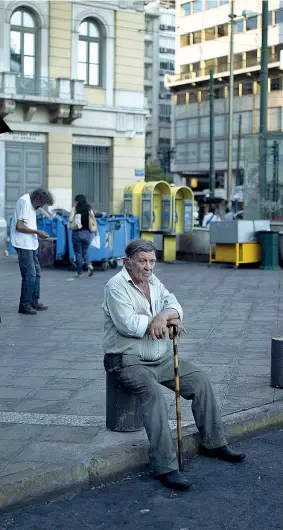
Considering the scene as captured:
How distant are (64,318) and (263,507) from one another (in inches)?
280

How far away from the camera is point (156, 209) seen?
2241cm

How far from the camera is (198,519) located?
4.81 m

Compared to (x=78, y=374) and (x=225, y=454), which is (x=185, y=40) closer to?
→ (x=78, y=374)

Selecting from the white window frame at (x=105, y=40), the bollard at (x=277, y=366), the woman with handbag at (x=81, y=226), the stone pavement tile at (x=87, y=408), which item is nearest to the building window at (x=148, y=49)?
the white window frame at (x=105, y=40)

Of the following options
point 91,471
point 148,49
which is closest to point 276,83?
point 148,49

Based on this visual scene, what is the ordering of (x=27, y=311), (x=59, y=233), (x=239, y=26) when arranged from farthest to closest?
(x=239, y=26), (x=59, y=233), (x=27, y=311)

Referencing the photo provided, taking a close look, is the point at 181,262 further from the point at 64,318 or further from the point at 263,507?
the point at 263,507

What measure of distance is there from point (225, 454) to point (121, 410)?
30.4 inches

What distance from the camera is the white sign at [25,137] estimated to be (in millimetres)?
27969

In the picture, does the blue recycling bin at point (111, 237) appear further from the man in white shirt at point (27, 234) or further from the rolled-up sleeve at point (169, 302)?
the rolled-up sleeve at point (169, 302)

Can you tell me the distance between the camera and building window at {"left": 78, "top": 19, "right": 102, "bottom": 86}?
1158 inches

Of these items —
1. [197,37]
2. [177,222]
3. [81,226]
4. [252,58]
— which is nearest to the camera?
[81,226]

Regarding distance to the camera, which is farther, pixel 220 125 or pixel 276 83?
pixel 220 125

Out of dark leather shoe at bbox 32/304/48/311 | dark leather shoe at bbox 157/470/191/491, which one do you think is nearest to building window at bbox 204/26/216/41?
dark leather shoe at bbox 32/304/48/311
